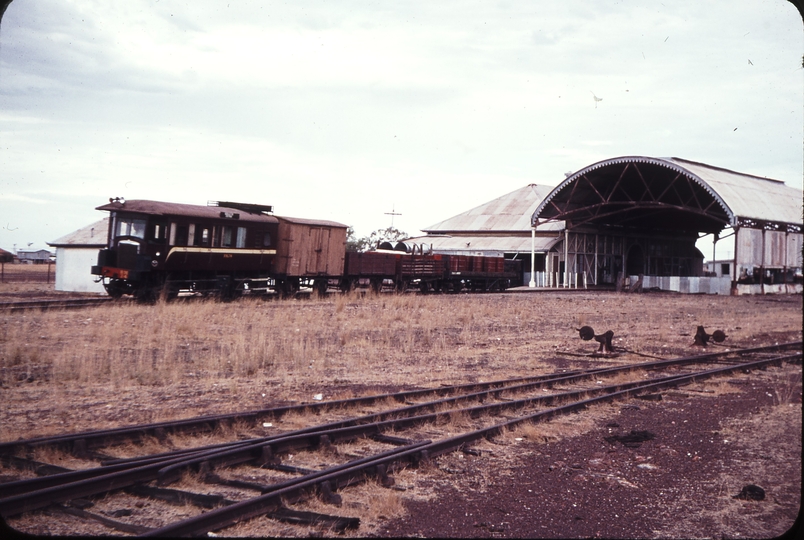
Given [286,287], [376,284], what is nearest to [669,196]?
[376,284]

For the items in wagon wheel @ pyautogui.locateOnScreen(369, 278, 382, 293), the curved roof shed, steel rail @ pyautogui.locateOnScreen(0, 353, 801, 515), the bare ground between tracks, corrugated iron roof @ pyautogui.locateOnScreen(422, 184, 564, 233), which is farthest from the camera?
corrugated iron roof @ pyautogui.locateOnScreen(422, 184, 564, 233)

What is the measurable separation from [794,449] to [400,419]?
4.46 m

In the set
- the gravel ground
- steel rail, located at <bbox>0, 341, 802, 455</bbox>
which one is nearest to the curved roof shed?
the gravel ground

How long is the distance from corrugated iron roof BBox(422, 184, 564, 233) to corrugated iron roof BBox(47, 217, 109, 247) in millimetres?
28045

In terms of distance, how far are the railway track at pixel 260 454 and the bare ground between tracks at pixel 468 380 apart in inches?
7.3

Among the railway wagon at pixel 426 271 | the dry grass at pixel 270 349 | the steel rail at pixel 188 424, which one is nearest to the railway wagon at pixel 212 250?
the railway wagon at pixel 426 271

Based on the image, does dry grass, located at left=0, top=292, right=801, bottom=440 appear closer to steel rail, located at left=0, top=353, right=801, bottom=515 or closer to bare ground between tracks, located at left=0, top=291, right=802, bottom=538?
bare ground between tracks, located at left=0, top=291, right=802, bottom=538

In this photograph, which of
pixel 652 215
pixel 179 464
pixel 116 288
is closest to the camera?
pixel 179 464

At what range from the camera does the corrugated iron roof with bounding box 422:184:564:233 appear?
52594 mm

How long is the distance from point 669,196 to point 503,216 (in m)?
15.2

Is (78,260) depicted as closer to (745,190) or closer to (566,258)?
(566,258)

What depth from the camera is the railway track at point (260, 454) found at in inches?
187

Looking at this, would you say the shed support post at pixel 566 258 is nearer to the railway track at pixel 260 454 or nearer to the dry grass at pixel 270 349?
the dry grass at pixel 270 349

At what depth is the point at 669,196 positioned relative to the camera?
4275 centimetres
